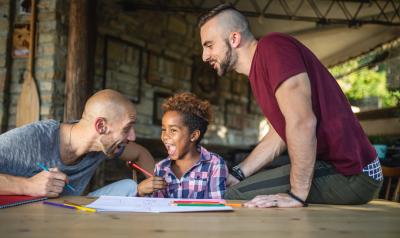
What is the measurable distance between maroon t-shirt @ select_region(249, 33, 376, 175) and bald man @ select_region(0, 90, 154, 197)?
0.76 metres

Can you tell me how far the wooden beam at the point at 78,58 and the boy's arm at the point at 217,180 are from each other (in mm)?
2257

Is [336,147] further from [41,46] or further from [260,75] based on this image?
[41,46]

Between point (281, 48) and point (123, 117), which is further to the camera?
point (123, 117)

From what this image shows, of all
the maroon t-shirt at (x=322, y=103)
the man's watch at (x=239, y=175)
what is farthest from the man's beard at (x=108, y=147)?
the maroon t-shirt at (x=322, y=103)

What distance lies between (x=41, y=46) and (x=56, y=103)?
2.11 feet

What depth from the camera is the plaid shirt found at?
7.95 ft

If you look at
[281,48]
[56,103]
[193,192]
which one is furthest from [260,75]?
[56,103]

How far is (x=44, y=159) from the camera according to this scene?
2.12 meters

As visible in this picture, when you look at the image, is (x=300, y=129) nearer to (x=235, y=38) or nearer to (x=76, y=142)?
(x=235, y=38)

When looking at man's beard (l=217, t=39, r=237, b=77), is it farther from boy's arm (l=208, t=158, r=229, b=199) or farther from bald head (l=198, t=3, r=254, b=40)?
boy's arm (l=208, t=158, r=229, b=199)

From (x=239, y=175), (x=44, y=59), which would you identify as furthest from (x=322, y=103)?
(x=44, y=59)

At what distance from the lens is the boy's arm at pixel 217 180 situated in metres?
2.42

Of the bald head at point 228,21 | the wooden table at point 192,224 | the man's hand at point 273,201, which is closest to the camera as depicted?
the wooden table at point 192,224

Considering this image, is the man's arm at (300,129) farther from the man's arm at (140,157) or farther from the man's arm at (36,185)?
the man's arm at (140,157)
